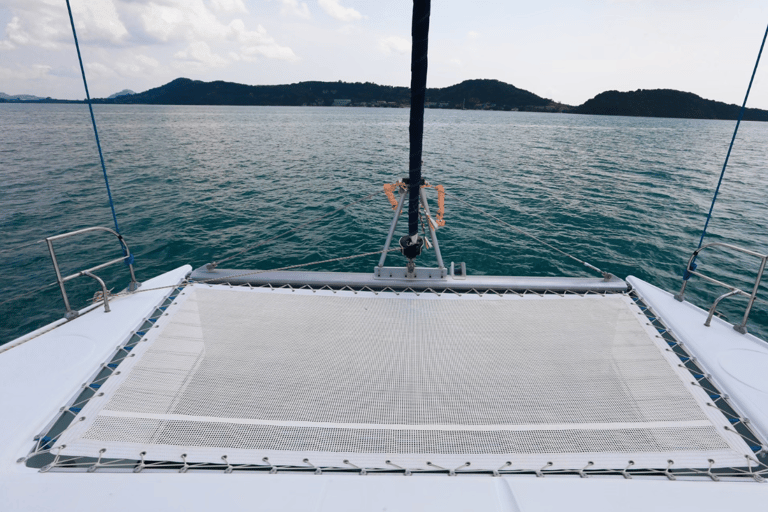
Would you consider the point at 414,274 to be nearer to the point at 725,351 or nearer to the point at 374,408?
the point at 374,408

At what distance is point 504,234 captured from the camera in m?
15.2

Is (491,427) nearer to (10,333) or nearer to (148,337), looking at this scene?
(148,337)

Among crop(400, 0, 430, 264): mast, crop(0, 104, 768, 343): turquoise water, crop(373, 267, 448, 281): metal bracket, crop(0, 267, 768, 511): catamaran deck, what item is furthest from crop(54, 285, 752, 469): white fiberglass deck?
crop(0, 104, 768, 343): turquoise water

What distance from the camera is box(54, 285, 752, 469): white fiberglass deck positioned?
9.93 feet

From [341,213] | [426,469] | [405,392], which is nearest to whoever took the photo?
[426,469]

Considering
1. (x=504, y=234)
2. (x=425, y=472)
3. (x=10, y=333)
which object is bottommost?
(x=10, y=333)

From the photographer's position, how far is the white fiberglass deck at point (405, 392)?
3.03 m

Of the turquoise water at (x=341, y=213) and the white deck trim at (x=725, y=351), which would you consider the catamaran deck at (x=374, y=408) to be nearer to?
the white deck trim at (x=725, y=351)

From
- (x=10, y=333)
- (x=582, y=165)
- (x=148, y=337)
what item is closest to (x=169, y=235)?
(x=10, y=333)

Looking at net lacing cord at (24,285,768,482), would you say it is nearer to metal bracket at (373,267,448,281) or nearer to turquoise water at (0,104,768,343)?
metal bracket at (373,267,448,281)

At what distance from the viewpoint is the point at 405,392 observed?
3.66 meters

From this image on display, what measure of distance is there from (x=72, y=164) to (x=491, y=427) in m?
36.9

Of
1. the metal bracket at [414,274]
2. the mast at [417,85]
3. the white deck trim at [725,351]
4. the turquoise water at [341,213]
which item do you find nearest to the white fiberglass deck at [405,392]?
the white deck trim at [725,351]

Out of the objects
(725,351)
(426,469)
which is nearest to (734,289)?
(725,351)
